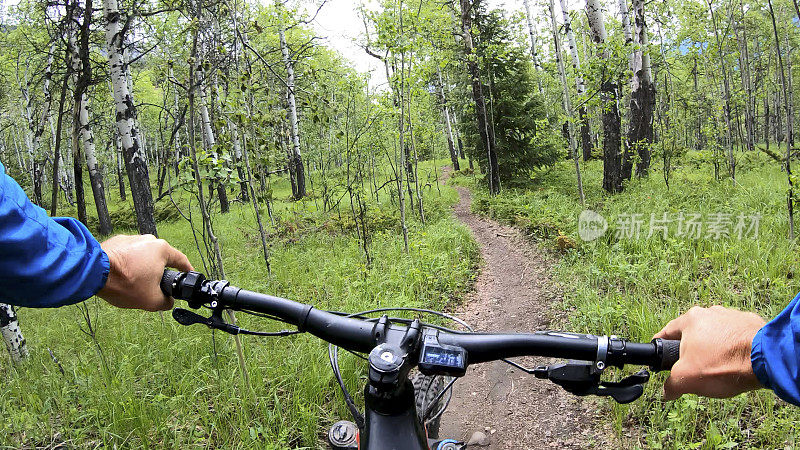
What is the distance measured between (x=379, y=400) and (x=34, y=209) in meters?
0.98

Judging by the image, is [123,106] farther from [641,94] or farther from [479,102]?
[641,94]

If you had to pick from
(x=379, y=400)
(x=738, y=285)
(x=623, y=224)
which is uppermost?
(x=379, y=400)

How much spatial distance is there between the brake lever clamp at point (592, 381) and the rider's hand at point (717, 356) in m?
0.09

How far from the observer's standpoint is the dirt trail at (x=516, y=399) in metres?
3.42

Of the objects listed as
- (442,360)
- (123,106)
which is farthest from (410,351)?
(123,106)

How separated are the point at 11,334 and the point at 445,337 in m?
5.16

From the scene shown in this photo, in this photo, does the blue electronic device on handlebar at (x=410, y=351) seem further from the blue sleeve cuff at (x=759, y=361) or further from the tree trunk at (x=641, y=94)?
the tree trunk at (x=641, y=94)

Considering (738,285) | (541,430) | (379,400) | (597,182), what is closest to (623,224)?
(738,285)

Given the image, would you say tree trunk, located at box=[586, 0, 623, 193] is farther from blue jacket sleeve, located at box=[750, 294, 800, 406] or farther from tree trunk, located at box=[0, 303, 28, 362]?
tree trunk, located at box=[0, 303, 28, 362]

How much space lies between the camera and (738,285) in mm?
4980

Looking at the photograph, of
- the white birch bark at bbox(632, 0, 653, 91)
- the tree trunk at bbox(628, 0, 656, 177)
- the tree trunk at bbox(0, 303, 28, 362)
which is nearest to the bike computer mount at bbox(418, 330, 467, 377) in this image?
the tree trunk at bbox(0, 303, 28, 362)

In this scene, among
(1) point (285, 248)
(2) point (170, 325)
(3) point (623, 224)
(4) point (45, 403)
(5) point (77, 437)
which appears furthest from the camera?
(1) point (285, 248)

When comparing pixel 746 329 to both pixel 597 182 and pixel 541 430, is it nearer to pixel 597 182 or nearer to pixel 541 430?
pixel 541 430

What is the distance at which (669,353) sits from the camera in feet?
3.68
